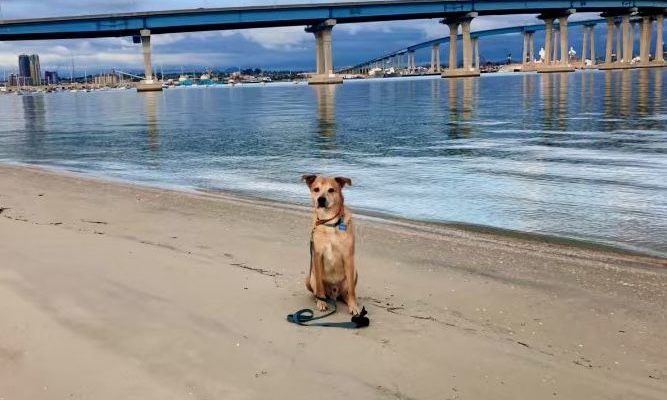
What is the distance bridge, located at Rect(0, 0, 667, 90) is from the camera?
12081cm

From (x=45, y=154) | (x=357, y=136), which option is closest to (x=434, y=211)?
(x=357, y=136)

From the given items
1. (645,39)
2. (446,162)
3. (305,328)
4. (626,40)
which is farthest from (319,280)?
(645,39)

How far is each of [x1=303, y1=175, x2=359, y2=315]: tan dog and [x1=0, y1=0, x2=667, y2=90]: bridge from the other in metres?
125

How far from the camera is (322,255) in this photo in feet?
17.9

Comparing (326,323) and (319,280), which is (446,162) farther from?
(326,323)

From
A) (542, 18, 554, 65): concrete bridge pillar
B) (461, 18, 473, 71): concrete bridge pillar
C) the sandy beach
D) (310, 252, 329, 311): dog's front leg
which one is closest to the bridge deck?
(461, 18, 473, 71): concrete bridge pillar

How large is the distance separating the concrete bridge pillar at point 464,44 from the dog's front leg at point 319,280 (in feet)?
482

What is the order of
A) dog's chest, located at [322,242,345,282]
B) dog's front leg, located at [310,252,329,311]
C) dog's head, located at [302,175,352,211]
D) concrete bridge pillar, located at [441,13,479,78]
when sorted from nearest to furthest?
dog's head, located at [302,175,352,211] → dog's chest, located at [322,242,345,282] → dog's front leg, located at [310,252,329,311] → concrete bridge pillar, located at [441,13,479,78]

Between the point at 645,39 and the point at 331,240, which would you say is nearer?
the point at 331,240

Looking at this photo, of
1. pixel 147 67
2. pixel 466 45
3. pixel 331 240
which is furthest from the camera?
pixel 466 45

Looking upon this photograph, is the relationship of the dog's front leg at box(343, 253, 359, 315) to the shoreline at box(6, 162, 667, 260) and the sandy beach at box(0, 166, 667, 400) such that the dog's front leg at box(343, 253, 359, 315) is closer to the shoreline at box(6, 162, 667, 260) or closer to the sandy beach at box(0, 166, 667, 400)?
the sandy beach at box(0, 166, 667, 400)

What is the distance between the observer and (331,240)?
17.6ft

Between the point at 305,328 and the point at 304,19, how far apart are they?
13421 cm

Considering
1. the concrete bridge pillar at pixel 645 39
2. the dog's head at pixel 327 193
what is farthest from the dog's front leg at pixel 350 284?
the concrete bridge pillar at pixel 645 39
